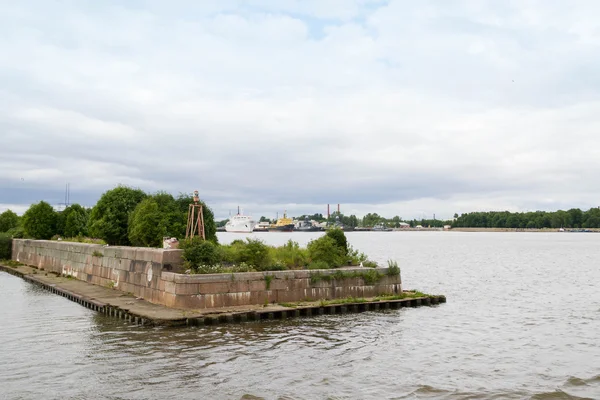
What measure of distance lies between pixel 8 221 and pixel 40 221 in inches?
740

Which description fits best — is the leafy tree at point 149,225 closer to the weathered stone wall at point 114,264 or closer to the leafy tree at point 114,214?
the weathered stone wall at point 114,264

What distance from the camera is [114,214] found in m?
33.6

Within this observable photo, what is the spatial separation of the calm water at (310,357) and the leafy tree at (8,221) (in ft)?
144

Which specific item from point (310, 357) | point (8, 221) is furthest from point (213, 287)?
point (8, 221)

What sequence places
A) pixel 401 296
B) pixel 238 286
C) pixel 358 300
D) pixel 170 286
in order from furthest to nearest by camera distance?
pixel 401 296
pixel 358 300
pixel 238 286
pixel 170 286

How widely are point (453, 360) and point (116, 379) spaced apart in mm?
8725

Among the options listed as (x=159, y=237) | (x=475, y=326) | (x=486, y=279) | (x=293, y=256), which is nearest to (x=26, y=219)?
(x=159, y=237)

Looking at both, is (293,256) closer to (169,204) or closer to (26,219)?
(169,204)

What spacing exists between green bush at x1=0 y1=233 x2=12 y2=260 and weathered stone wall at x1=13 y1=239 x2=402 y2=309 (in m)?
25.9

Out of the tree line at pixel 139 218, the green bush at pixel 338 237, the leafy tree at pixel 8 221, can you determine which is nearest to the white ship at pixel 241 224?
the leafy tree at pixel 8 221

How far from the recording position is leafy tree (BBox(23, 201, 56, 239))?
48656mm

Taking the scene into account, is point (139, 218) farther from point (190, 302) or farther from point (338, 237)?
point (190, 302)

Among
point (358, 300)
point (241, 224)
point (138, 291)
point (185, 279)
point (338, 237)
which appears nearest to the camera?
point (185, 279)

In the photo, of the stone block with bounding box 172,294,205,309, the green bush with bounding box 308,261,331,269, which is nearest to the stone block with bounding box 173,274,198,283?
the stone block with bounding box 172,294,205,309
